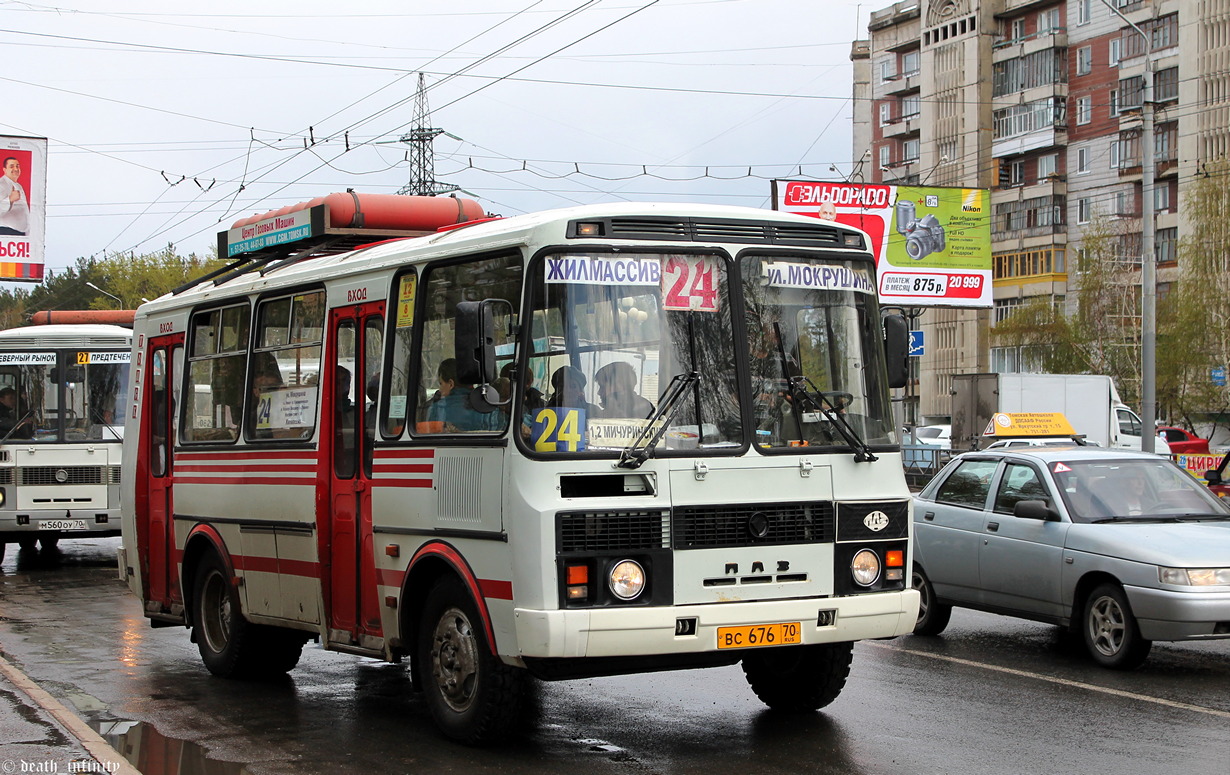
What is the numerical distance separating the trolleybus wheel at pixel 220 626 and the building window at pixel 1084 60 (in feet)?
204

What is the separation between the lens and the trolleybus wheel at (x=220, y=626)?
10406mm

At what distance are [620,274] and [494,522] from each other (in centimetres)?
140

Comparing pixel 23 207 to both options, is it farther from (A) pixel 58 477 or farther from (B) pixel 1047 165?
(B) pixel 1047 165

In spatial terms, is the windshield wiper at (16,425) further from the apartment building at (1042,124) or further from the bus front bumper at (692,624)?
the apartment building at (1042,124)

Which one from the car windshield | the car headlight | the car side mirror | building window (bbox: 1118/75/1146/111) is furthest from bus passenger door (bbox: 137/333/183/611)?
building window (bbox: 1118/75/1146/111)

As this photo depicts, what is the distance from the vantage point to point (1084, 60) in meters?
66.2

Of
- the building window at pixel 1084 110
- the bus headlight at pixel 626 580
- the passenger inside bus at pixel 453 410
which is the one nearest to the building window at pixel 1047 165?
the building window at pixel 1084 110

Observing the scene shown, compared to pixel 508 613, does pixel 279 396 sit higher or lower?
higher

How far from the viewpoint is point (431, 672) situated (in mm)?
8148

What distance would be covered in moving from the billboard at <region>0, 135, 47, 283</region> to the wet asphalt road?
21.0 m

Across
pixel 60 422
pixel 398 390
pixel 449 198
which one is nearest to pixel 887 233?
pixel 60 422

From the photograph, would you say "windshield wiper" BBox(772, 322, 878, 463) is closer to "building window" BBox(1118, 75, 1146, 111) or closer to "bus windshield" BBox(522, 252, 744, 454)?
"bus windshield" BBox(522, 252, 744, 454)

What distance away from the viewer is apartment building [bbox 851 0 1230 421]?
58938 millimetres

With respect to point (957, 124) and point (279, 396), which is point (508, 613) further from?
point (957, 124)
